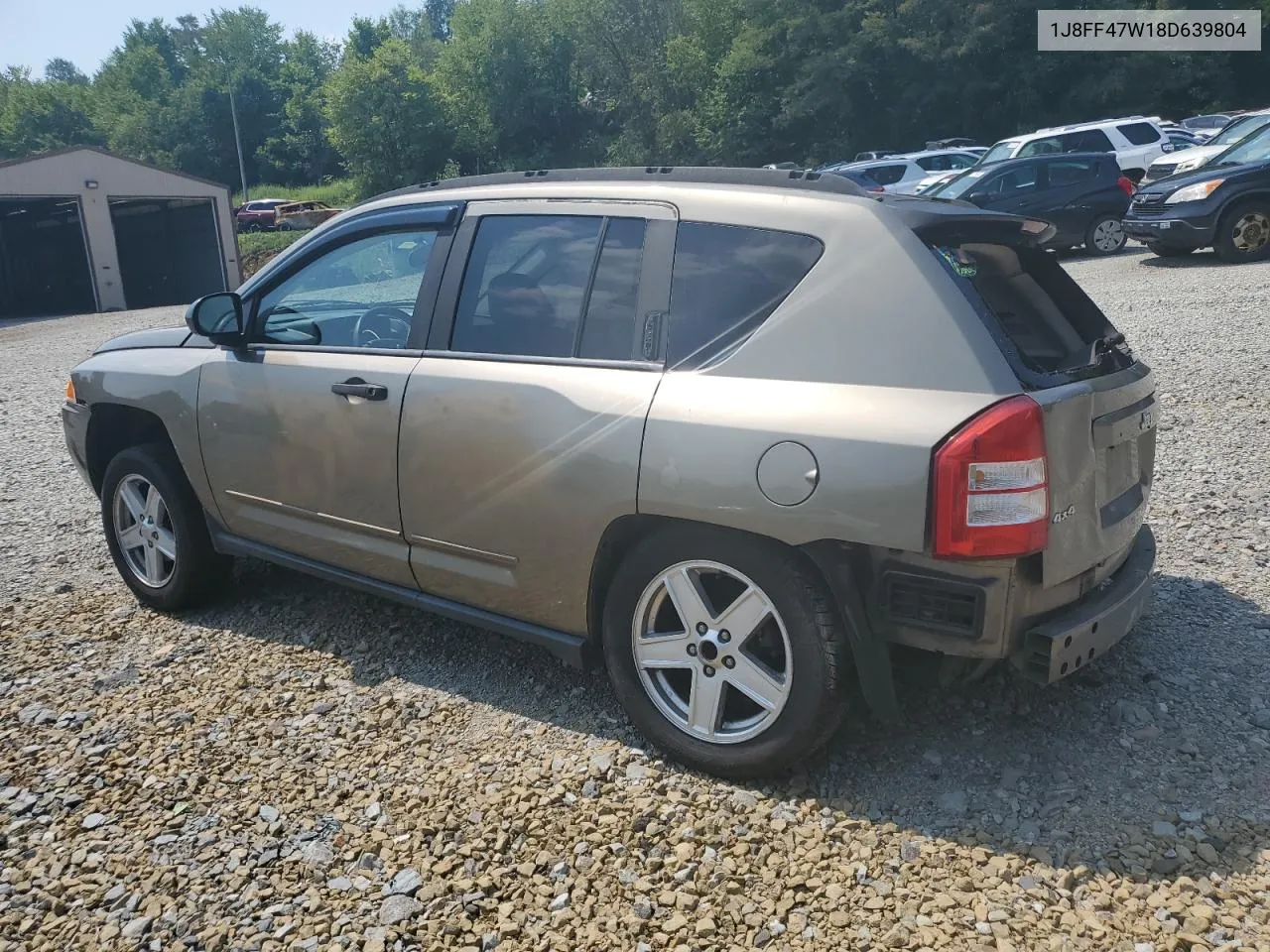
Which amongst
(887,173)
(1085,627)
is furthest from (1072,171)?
(1085,627)

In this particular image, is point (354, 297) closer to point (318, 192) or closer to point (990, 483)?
point (990, 483)

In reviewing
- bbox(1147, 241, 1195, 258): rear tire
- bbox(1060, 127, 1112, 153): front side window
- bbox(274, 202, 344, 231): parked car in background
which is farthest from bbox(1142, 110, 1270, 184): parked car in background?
bbox(274, 202, 344, 231): parked car in background

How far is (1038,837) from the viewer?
9.11ft

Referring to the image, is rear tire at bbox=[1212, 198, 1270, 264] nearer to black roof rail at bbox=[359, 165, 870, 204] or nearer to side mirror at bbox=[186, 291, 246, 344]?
black roof rail at bbox=[359, 165, 870, 204]

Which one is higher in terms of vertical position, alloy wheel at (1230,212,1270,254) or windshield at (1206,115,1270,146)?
windshield at (1206,115,1270,146)

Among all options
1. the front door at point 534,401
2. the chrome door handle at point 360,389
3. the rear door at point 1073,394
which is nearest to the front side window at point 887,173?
the rear door at point 1073,394

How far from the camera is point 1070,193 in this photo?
51.4ft

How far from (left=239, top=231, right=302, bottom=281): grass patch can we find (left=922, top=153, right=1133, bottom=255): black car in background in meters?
31.1

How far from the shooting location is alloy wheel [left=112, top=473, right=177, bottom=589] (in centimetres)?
461

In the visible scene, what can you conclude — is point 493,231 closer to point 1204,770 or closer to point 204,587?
point 204,587

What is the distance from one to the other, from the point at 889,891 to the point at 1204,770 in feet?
3.78

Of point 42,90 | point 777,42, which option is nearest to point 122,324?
point 777,42

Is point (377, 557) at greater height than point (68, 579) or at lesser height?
greater

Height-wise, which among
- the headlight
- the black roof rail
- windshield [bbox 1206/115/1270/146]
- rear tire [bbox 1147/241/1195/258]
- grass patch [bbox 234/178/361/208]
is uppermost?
grass patch [bbox 234/178/361/208]
